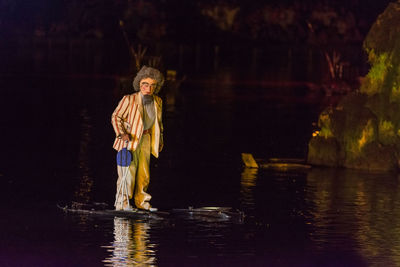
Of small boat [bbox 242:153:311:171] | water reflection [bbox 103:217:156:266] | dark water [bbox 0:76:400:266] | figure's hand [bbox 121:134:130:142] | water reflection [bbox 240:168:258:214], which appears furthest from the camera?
small boat [bbox 242:153:311:171]

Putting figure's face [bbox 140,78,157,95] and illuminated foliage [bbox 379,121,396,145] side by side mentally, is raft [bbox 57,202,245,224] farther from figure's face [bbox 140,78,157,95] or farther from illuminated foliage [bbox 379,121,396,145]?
illuminated foliage [bbox 379,121,396,145]

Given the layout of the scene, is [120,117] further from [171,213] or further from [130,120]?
[171,213]

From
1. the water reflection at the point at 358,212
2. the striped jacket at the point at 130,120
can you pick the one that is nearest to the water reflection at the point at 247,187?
the water reflection at the point at 358,212

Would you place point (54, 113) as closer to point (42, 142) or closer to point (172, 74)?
point (42, 142)

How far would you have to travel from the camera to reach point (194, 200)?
57.7 feet

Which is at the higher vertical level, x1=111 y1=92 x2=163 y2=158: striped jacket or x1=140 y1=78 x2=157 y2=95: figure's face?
x1=140 y1=78 x2=157 y2=95: figure's face

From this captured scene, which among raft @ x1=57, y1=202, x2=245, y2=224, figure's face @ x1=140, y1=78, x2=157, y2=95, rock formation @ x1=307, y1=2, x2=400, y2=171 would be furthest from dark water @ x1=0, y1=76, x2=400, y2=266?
figure's face @ x1=140, y1=78, x2=157, y2=95

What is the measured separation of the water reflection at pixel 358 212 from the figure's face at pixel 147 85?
2484mm

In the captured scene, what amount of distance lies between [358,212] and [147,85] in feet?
11.0

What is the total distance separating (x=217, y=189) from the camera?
18891mm

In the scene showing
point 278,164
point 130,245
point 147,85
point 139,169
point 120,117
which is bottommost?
point 130,245

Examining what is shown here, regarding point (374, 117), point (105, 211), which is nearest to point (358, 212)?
point (105, 211)

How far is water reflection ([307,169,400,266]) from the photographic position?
1388cm

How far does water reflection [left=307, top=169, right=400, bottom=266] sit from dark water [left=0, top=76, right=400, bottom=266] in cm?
1
